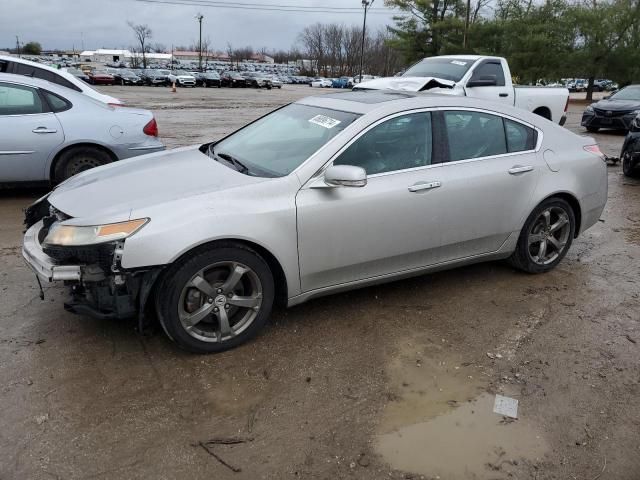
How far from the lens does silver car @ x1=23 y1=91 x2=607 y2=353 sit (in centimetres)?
317

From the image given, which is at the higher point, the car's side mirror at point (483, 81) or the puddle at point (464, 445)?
the car's side mirror at point (483, 81)

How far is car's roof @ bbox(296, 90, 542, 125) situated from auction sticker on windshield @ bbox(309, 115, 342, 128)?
0.13 meters

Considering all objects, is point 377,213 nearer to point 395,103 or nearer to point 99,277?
point 395,103

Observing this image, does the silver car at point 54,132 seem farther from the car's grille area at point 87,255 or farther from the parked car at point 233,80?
the parked car at point 233,80

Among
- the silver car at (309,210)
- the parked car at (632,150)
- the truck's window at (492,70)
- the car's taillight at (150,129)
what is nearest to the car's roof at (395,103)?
the silver car at (309,210)

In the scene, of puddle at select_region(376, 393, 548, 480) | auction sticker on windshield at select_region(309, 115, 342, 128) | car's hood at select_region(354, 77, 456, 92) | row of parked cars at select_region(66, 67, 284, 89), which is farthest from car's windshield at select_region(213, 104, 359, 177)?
row of parked cars at select_region(66, 67, 284, 89)

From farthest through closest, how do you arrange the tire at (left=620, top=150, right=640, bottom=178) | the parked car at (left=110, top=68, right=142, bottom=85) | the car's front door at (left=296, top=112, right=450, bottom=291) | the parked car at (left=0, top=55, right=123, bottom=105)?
1. the parked car at (left=110, top=68, right=142, bottom=85)
2. the tire at (left=620, top=150, right=640, bottom=178)
3. the parked car at (left=0, top=55, right=123, bottom=105)
4. the car's front door at (left=296, top=112, right=450, bottom=291)

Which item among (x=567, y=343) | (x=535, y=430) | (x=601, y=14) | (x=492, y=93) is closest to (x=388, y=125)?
(x=567, y=343)

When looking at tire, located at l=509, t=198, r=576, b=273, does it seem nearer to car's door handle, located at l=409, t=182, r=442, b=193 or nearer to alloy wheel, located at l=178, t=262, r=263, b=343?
car's door handle, located at l=409, t=182, r=442, b=193

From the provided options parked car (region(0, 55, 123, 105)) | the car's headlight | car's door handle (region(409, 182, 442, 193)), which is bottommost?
the car's headlight

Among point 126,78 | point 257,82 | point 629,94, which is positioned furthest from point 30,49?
point 629,94

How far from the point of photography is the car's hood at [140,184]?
10.9 feet

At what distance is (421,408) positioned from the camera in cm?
300

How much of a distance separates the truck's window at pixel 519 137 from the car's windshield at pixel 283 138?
1394mm
